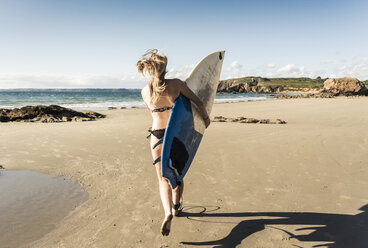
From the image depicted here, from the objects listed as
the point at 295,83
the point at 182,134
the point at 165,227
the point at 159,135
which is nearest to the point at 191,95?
the point at 182,134

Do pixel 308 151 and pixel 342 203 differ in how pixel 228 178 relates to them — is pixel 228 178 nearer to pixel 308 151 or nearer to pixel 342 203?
pixel 342 203

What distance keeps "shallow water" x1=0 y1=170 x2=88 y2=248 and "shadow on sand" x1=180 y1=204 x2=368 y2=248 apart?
170cm

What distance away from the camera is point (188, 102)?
2.85 metres

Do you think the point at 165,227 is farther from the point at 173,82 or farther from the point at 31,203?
the point at 31,203

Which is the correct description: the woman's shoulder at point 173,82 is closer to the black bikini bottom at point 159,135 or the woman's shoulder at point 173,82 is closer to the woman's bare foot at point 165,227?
the black bikini bottom at point 159,135

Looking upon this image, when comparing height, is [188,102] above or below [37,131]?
above

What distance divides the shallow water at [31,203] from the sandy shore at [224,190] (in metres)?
0.18

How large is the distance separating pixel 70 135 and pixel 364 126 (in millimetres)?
10474

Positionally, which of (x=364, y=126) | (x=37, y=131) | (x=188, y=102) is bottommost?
(x=37, y=131)

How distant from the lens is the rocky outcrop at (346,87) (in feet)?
126

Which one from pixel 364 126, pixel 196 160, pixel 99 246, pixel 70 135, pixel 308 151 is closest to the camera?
pixel 99 246

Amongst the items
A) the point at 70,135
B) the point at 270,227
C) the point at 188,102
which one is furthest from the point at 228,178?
the point at 70,135

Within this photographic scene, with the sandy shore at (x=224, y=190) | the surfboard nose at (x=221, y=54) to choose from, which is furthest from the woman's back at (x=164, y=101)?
the surfboard nose at (x=221, y=54)

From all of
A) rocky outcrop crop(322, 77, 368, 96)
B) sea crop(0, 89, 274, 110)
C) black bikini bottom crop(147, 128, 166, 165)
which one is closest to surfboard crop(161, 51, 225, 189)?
black bikini bottom crop(147, 128, 166, 165)
